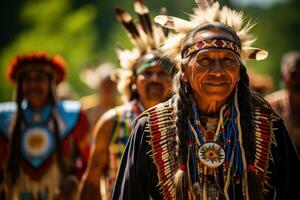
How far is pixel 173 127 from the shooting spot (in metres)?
4.98

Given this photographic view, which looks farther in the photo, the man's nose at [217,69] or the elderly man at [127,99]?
the elderly man at [127,99]

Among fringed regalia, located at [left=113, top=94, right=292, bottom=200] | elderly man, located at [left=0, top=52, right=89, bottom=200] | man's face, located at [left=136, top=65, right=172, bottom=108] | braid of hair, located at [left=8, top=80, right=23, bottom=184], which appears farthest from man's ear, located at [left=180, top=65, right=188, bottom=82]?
braid of hair, located at [left=8, top=80, right=23, bottom=184]

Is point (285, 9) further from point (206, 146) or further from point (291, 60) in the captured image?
point (206, 146)

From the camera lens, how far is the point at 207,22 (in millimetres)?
5137

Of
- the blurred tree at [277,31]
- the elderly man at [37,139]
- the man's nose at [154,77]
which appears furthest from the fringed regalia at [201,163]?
the blurred tree at [277,31]

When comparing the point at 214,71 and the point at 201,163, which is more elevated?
the point at 214,71

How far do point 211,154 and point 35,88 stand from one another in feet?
12.1

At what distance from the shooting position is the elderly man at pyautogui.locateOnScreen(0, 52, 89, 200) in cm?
777

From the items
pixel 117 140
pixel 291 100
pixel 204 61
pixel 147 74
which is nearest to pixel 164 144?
pixel 204 61

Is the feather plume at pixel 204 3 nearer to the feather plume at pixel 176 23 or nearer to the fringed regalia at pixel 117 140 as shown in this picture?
the feather plume at pixel 176 23

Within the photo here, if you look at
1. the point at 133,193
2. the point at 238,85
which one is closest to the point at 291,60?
the point at 238,85

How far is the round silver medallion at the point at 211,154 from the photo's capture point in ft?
15.9

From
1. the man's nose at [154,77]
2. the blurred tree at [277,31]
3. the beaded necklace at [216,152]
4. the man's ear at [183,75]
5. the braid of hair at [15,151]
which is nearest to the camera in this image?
the beaded necklace at [216,152]

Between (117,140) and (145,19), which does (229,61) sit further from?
(145,19)
